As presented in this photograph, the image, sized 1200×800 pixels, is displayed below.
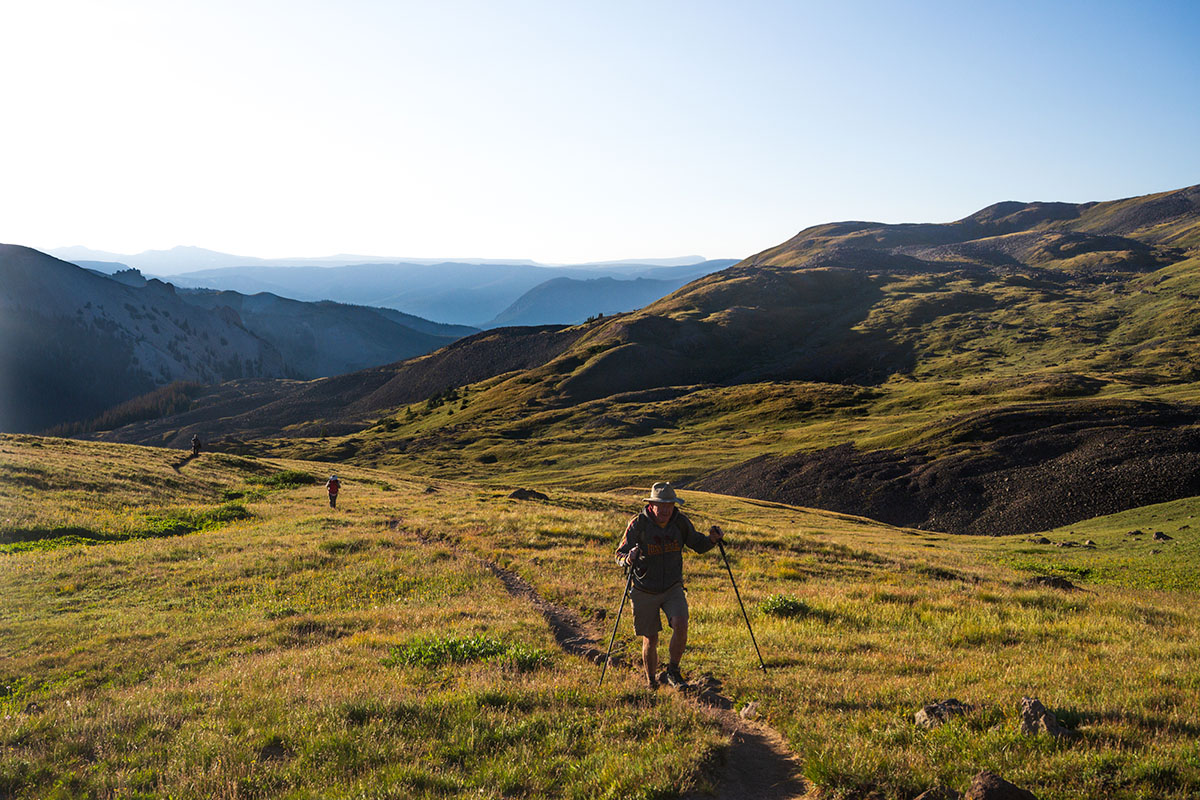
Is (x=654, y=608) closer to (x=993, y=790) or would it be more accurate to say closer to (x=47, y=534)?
(x=993, y=790)

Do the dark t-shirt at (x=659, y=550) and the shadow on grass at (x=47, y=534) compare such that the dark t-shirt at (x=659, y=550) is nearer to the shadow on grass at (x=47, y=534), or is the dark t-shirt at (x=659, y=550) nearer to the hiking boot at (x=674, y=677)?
the hiking boot at (x=674, y=677)

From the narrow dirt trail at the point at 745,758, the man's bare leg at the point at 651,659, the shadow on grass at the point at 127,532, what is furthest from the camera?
the shadow on grass at the point at 127,532

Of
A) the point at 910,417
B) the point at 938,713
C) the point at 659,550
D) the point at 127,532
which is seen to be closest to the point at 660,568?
the point at 659,550

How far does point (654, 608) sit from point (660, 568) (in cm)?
70

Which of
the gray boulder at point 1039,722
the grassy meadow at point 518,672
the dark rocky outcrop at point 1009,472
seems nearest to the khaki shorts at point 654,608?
the grassy meadow at point 518,672

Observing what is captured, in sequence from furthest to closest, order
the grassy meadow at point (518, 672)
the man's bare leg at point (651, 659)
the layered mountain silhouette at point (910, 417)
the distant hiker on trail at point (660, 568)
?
the layered mountain silhouette at point (910, 417)
the distant hiker on trail at point (660, 568)
the man's bare leg at point (651, 659)
the grassy meadow at point (518, 672)

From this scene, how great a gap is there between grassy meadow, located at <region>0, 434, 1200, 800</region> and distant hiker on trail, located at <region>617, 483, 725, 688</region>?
96 cm

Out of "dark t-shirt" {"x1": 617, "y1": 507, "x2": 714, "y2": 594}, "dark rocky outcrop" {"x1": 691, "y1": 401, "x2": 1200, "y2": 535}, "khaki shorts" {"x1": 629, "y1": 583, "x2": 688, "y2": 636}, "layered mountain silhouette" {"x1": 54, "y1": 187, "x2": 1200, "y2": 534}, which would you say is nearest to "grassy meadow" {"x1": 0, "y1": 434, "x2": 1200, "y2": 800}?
"khaki shorts" {"x1": 629, "y1": 583, "x2": 688, "y2": 636}

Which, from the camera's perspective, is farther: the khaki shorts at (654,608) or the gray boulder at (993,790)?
the khaki shorts at (654,608)

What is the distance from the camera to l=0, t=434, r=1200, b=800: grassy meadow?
7.48 m

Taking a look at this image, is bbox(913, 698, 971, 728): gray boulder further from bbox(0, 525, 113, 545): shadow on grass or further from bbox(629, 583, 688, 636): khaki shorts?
bbox(0, 525, 113, 545): shadow on grass

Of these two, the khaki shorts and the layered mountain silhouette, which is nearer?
the khaki shorts

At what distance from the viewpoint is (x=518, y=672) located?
11211mm

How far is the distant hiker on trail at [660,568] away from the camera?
429 inches
